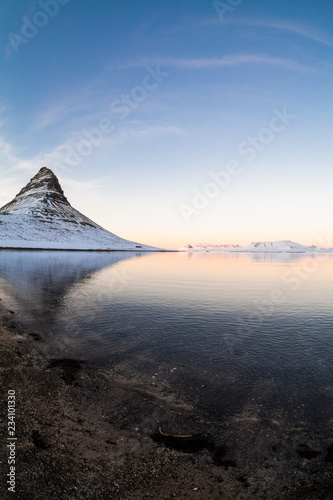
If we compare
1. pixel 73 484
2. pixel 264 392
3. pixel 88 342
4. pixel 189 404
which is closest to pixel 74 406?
pixel 73 484

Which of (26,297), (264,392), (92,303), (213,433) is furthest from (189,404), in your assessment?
(26,297)

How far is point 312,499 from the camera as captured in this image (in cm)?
511

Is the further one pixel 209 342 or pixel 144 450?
pixel 209 342

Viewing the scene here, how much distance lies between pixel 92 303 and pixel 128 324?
21.7ft

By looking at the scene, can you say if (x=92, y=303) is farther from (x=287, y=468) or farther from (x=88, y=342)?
(x=287, y=468)

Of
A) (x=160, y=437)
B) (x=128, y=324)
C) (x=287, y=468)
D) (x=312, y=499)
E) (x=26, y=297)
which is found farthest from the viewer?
(x=26, y=297)

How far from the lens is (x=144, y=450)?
20.1 ft

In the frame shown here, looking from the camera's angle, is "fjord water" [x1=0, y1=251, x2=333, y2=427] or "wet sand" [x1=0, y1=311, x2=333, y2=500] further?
"fjord water" [x1=0, y1=251, x2=333, y2=427]

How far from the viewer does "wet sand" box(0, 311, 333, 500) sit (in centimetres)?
519

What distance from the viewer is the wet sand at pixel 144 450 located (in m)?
5.19

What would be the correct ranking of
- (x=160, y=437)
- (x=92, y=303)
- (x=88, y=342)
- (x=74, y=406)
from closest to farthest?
(x=160, y=437) → (x=74, y=406) → (x=88, y=342) → (x=92, y=303)

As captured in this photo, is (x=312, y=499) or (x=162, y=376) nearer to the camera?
(x=312, y=499)

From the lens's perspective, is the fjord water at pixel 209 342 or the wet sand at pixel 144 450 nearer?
the wet sand at pixel 144 450

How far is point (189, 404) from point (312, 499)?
3.63m
